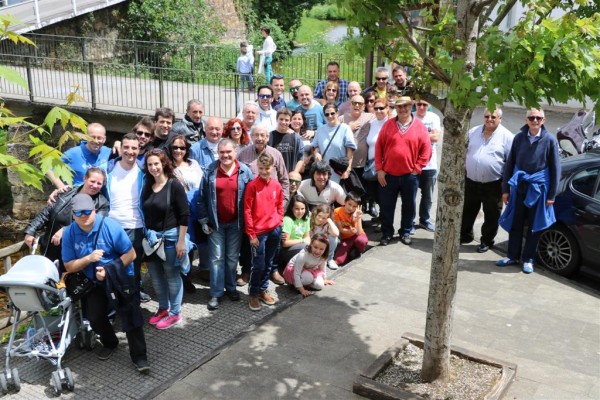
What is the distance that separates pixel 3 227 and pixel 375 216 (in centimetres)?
1035

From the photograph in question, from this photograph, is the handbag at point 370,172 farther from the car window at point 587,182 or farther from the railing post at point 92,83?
the railing post at point 92,83

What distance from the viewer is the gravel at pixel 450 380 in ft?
18.7

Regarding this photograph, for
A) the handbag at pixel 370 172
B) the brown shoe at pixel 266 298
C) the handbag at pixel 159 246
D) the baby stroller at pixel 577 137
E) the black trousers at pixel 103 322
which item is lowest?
the brown shoe at pixel 266 298

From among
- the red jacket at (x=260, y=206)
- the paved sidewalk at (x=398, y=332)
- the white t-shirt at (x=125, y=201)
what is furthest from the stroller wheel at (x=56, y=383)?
the red jacket at (x=260, y=206)

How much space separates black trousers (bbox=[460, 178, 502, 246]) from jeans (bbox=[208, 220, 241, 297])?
350cm

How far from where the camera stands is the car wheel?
8.47 meters

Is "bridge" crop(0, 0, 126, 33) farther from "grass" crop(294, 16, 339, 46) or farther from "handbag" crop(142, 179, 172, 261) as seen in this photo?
"handbag" crop(142, 179, 172, 261)

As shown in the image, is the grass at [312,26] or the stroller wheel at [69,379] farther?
the grass at [312,26]

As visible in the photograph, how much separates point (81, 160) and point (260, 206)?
2190mm

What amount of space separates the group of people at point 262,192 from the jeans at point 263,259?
1cm

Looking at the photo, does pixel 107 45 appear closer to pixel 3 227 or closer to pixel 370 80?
pixel 3 227

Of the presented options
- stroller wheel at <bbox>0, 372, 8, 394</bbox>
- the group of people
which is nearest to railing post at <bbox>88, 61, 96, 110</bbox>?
the group of people

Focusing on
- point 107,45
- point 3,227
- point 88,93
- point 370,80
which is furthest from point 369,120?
point 107,45

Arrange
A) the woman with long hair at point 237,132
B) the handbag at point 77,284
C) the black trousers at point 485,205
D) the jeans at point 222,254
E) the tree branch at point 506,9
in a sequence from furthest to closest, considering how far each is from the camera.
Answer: the black trousers at point 485,205
the woman with long hair at point 237,132
the jeans at point 222,254
the handbag at point 77,284
the tree branch at point 506,9
